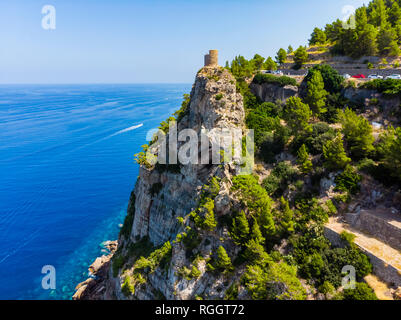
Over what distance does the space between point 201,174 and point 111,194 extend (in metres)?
45.2

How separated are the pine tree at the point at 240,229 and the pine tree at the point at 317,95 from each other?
89.1 ft

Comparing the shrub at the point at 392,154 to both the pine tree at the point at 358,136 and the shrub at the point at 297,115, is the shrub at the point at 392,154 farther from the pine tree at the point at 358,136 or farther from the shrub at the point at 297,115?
the shrub at the point at 297,115

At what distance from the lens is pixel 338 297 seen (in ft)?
73.5

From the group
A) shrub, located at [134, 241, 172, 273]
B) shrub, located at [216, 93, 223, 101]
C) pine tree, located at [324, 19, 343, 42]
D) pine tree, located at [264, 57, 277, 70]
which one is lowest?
shrub, located at [134, 241, 172, 273]

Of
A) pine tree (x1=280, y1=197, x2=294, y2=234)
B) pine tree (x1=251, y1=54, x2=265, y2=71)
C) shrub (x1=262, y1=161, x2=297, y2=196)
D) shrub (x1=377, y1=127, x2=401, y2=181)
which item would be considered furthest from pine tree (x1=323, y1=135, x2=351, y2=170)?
pine tree (x1=251, y1=54, x2=265, y2=71)

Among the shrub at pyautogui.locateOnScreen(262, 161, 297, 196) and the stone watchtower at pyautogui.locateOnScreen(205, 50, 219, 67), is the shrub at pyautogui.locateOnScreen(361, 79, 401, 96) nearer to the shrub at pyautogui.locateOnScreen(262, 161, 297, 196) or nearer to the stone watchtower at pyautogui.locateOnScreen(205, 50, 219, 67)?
the shrub at pyautogui.locateOnScreen(262, 161, 297, 196)

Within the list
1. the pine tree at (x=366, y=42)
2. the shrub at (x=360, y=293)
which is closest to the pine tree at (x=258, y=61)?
the pine tree at (x=366, y=42)

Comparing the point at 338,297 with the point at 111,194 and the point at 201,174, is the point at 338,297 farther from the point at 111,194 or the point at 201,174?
the point at 111,194

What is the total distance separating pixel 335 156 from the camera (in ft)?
103

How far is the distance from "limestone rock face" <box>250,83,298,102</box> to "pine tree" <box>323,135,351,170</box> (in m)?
20.2

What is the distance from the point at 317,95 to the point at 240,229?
29940 mm

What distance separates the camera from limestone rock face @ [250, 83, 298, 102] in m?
49.4

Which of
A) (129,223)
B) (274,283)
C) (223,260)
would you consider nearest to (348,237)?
(274,283)
